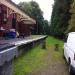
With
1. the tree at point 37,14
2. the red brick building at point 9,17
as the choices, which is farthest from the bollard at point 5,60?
the tree at point 37,14

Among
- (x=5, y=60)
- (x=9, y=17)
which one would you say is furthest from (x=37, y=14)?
(x=5, y=60)

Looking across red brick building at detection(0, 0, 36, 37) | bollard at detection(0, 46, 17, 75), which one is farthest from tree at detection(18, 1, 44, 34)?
bollard at detection(0, 46, 17, 75)

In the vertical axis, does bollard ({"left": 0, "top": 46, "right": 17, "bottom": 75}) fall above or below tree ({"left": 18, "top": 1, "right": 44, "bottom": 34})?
below

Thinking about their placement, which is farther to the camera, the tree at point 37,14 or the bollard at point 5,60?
the tree at point 37,14

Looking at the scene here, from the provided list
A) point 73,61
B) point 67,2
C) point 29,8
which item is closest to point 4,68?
point 73,61

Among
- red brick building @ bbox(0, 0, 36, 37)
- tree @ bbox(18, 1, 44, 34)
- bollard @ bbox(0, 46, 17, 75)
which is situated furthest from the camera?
tree @ bbox(18, 1, 44, 34)

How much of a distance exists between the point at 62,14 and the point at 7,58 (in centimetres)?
4441

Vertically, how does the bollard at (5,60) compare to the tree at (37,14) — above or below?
below

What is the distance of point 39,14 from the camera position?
89688mm

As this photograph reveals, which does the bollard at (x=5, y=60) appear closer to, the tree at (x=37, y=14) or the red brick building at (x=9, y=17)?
the red brick building at (x=9, y=17)

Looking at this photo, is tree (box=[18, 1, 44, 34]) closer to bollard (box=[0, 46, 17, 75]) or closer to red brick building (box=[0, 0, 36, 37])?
red brick building (box=[0, 0, 36, 37])

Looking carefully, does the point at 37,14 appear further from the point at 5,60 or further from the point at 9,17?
the point at 5,60

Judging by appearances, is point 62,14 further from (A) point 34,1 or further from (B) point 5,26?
(A) point 34,1

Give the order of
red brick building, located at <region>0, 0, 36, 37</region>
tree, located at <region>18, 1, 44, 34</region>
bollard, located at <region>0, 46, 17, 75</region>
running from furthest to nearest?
tree, located at <region>18, 1, 44, 34</region> < red brick building, located at <region>0, 0, 36, 37</region> < bollard, located at <region>0, 46, 17, 75</region>
